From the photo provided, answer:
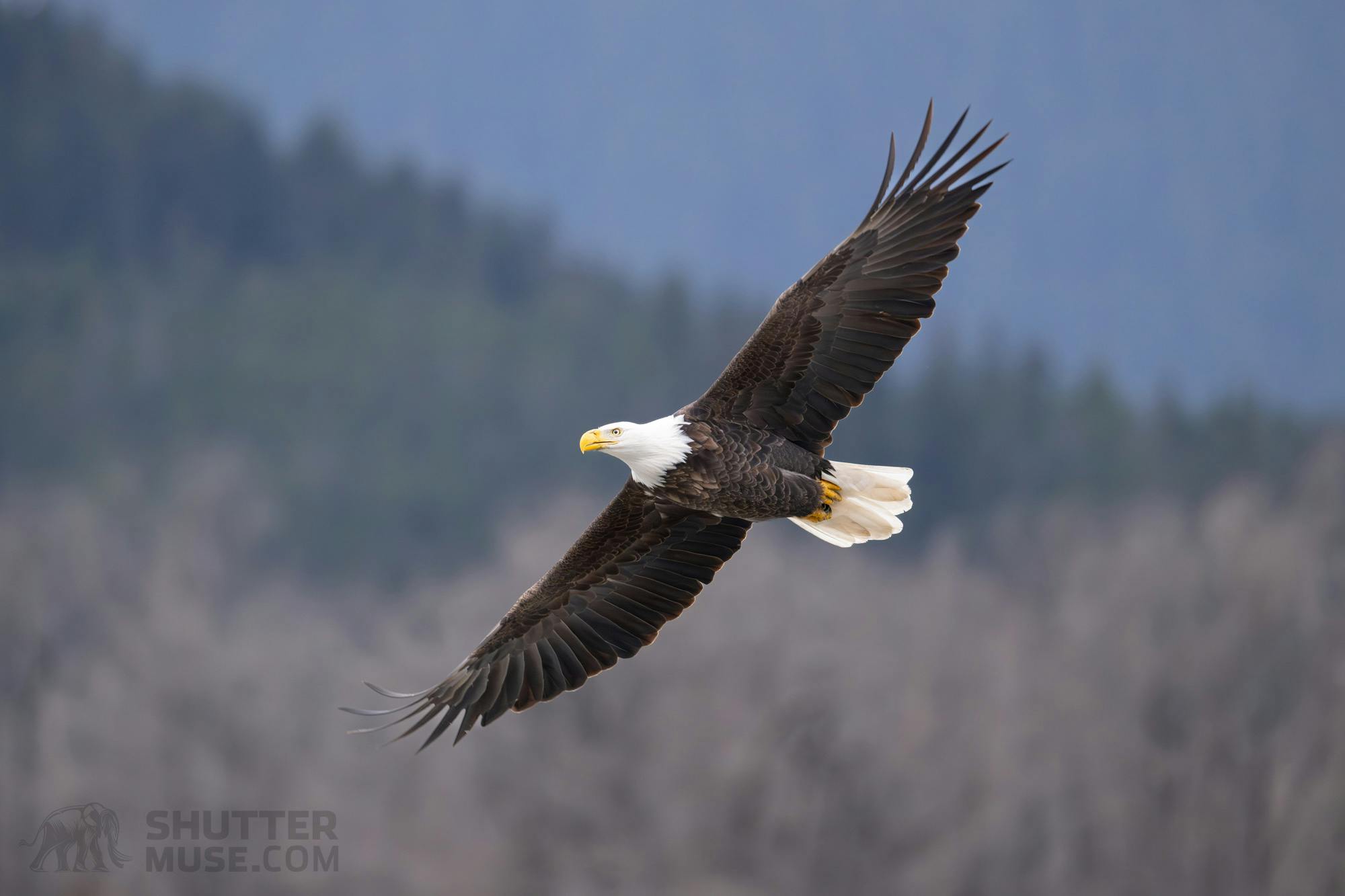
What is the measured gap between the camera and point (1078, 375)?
54.5 meters

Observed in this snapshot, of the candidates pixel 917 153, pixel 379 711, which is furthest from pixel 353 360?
pixel 917 153

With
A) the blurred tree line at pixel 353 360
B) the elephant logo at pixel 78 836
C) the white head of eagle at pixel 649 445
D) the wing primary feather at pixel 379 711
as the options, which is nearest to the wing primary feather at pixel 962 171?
the white head of eagle at pixel 649 445

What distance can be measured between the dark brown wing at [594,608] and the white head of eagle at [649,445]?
0.82 meters

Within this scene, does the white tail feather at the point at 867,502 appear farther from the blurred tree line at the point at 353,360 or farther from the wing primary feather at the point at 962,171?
the blurred tree line at the point at 353,360

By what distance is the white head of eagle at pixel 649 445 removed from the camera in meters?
8.70

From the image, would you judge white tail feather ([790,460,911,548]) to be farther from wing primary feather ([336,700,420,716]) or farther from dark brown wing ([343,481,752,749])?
wing primary feather ([336,700,420,716])

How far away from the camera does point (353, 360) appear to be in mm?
51312

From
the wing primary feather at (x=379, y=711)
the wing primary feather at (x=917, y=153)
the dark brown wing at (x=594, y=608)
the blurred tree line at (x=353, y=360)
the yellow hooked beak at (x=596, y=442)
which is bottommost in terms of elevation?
the wing primary feather at (x=379, y=711)

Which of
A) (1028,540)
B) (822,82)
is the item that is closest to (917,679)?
(1028,540)

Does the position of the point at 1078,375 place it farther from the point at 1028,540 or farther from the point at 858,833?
the point at 858,833

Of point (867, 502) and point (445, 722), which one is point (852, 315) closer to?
point (867, 502)

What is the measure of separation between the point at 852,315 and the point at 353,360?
44.0 metres

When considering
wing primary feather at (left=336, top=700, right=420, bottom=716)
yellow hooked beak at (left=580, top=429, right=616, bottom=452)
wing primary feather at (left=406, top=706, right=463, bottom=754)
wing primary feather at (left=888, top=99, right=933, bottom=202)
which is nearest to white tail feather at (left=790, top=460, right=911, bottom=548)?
yellow hooked beak at (left=580, top=429, right=616, bottom=452)

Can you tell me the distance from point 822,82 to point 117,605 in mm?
53229
